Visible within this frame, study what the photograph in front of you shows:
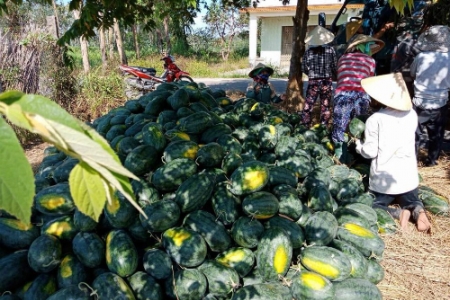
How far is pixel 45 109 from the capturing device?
503mm

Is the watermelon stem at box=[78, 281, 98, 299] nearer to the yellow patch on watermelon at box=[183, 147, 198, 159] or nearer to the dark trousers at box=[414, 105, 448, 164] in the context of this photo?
the yellow patch on watermelon at box=[183, 147, 198, 159]

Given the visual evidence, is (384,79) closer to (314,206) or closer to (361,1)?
(314,206)

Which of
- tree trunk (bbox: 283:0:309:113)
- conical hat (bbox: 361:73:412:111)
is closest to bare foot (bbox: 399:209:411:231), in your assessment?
conical hat (bbox: 361:73:412:111)

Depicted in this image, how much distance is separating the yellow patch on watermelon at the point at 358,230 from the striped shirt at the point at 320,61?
3463mm

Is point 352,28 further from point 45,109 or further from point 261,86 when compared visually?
point 45,109

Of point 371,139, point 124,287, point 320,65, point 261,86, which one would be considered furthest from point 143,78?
point 124,287

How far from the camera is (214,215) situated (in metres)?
2.84

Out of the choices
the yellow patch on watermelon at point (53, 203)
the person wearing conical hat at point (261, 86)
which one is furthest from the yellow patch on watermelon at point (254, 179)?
the person wearing conical hat at point (261, 86)

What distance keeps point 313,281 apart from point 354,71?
3.51 meters

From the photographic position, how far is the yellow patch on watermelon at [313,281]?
2.38 m

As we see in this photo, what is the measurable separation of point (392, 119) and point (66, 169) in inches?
131

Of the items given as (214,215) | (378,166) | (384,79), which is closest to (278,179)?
(214,215)

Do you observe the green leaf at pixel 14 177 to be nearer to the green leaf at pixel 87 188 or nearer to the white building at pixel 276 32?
the green leaf at pixel 87 188

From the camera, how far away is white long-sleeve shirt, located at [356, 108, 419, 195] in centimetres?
370
